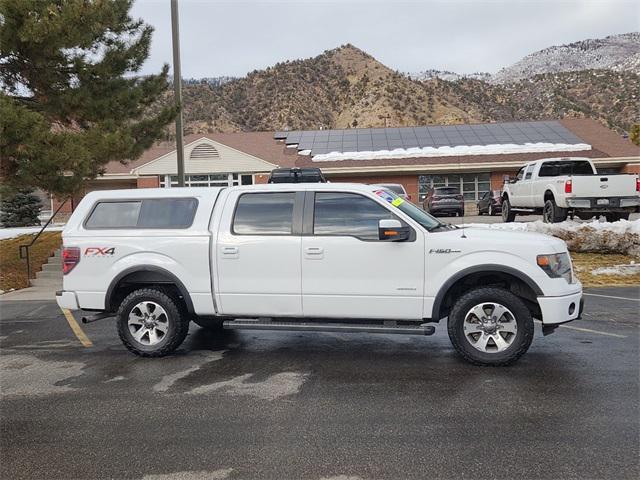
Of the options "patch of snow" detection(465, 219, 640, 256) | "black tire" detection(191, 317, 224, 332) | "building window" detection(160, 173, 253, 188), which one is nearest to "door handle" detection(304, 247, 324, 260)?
"black tire" detection(191, 317, 224, 332)

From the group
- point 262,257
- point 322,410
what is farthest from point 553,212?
point 322,410

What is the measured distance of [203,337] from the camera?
7367 mm

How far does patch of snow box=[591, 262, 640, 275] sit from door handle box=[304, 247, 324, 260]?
8.55 m

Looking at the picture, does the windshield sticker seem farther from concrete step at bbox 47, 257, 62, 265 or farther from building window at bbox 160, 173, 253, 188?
building window at bbox 160, 173, 253, 188

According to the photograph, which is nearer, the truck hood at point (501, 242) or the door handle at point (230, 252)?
the truck hood at point (501, 242)

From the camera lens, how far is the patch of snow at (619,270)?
11.9 metres

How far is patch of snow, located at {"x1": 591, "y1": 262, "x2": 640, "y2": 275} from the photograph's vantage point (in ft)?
39.1

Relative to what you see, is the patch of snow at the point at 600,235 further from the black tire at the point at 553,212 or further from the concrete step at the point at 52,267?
the concrete step at the point at 52,267

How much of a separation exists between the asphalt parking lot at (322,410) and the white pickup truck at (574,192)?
8499 millimetres

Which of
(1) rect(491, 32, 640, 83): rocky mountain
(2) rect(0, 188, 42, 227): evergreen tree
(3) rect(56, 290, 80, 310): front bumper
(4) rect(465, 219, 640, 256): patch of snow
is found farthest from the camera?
(1) rect(491, 32, 640, 83): rocky mountain

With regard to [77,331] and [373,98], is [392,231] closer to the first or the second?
[77,331]

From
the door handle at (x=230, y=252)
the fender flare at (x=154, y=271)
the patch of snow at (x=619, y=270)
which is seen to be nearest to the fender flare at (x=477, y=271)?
the door handle at (x=230, y=252)

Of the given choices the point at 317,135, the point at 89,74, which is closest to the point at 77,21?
the point at 89,74

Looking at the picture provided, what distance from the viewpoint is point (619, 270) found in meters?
12.0
